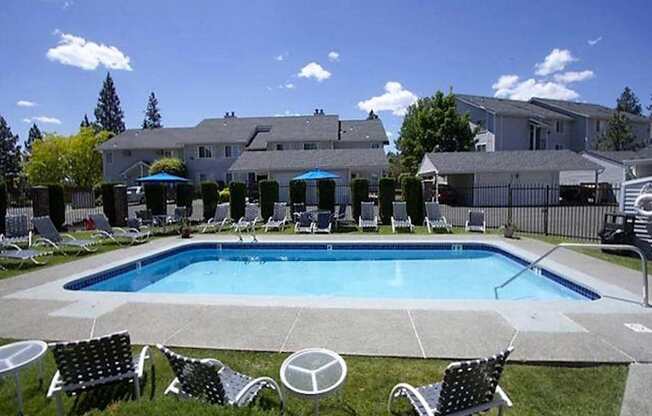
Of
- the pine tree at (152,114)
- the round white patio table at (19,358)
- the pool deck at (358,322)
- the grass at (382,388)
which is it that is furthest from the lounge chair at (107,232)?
the pine tree at (152,114)

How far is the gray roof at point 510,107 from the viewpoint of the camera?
3478 centimetres

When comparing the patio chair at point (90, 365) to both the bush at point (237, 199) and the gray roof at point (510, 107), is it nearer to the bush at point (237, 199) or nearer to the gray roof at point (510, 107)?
the bush at point (237, 199)

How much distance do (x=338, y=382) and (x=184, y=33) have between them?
55.4 feet

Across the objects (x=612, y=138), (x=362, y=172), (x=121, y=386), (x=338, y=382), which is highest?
(x=612, y=138)

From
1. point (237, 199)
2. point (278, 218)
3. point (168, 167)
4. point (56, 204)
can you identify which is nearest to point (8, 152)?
point (168, 167)

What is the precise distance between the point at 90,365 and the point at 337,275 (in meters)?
7.74

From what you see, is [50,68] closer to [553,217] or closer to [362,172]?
[362,172]

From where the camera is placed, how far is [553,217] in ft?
63.6

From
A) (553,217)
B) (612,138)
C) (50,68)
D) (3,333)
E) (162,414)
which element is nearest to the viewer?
(162,414)

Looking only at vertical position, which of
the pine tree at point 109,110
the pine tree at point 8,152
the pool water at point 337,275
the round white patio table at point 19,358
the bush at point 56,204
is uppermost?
the pine tree at point 109,110

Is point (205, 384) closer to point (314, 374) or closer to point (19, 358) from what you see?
point (314, 374)

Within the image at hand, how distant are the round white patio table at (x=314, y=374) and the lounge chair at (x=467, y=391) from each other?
25.9 inches

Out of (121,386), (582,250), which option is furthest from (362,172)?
(121,386)

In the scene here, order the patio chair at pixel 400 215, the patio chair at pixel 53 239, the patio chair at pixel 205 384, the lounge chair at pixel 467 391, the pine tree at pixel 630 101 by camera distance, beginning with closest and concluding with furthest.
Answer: the lounge chair at pixel 467 391 → the patio chair at pixel 205 384 → the patio chair at pixel 53 239 → the patio chair at pixel 400 215 → the pine tree at pixel 630 101
